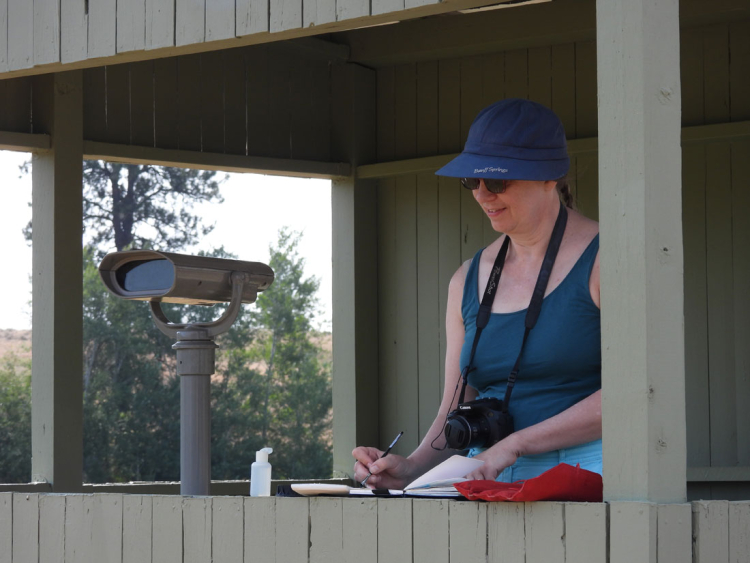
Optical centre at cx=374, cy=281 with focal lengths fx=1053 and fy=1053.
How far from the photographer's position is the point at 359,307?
5.46 metres

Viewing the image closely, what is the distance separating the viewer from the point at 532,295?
255 centimetres

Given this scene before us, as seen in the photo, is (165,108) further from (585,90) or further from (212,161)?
(585,90)

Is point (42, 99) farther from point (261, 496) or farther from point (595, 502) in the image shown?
point (595, 502)

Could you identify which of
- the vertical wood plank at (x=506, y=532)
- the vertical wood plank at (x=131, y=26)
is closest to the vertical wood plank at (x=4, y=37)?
the vertical wood plank at (x=131, y=26)

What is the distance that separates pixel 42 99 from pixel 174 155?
651 millimetres

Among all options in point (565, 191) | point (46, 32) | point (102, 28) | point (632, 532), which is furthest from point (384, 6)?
point (632, 532)

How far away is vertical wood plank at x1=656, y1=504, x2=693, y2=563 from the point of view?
198 centimetres

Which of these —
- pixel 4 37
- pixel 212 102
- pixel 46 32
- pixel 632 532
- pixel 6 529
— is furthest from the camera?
pixel 212 102

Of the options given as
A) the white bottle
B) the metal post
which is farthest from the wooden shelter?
the metal post

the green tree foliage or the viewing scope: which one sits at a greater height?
the viewing scope

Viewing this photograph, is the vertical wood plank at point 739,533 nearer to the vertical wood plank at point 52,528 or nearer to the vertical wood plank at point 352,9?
the vertical wood plank at point 352,9

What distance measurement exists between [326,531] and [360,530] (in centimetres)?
9

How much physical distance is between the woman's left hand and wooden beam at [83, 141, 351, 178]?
2.85 meters

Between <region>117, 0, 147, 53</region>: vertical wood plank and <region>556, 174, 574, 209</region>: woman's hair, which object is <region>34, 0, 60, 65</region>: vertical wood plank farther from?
<region>556, 174, 574, 209</region>: woman's hair
